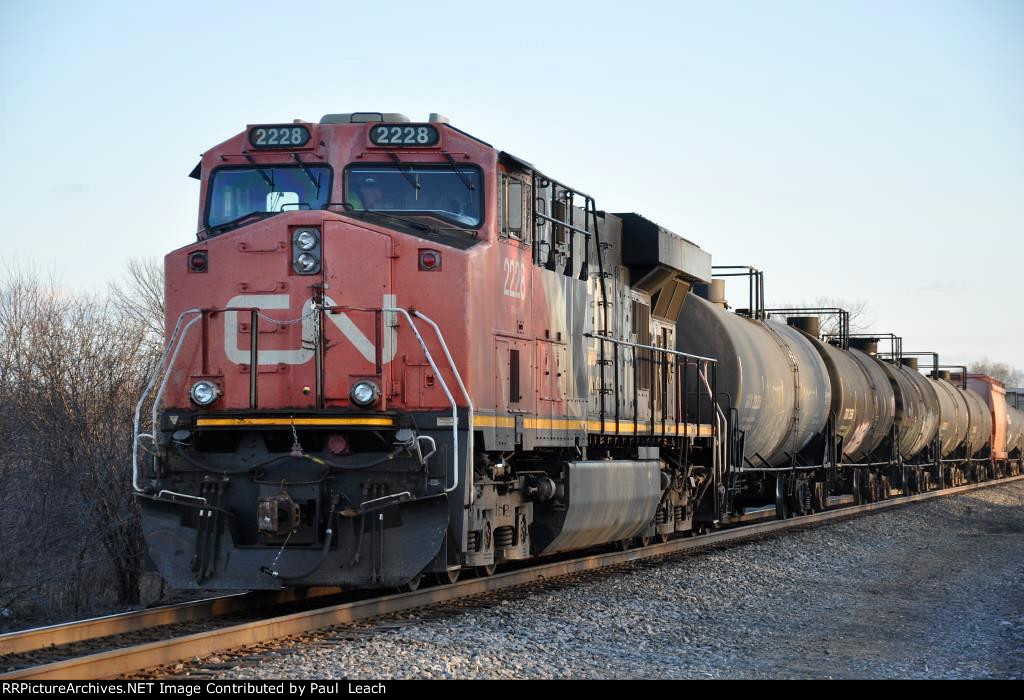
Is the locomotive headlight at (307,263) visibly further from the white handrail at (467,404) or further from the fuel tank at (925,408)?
the fuel tank at (925,408)

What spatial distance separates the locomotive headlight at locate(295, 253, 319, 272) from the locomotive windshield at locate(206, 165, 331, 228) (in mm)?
674

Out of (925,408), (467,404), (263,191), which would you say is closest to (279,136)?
(263,191)

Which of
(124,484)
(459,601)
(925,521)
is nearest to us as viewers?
(459,601)

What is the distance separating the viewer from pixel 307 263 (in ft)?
30.2

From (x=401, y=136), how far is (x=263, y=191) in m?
1.24

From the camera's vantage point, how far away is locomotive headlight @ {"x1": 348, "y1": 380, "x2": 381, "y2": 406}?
8906mm

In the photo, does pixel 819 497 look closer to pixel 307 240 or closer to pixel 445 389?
pixel 445 389

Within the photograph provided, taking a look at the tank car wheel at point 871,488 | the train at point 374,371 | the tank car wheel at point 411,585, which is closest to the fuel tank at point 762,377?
the tank car wheel at point 871,488

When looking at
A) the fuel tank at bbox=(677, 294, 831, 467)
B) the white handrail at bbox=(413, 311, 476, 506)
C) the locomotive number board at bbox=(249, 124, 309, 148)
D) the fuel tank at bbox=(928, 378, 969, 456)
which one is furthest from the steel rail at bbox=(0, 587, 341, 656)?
the fuel tank at bbox=(928, 378, 969, 456)

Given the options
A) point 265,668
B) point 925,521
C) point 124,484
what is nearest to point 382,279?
point 265,668

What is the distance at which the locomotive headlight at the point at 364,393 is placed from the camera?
891 cm

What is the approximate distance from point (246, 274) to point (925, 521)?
1510 centimetres
